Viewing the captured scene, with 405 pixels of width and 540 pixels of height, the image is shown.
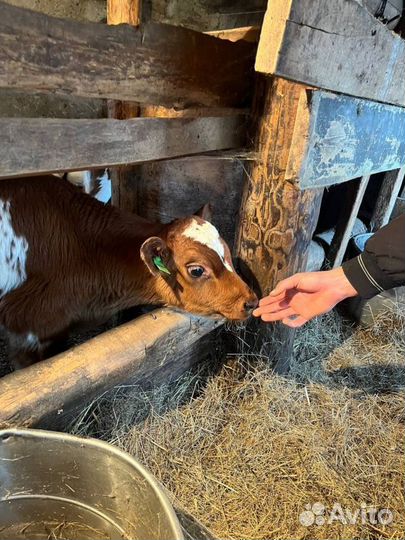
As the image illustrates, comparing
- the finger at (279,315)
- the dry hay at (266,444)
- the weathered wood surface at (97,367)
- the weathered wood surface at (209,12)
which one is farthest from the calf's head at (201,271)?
the weathered wood surface at (209,12)

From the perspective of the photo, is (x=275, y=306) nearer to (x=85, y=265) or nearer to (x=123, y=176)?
(x=85, y=265)

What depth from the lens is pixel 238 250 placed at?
267 cm

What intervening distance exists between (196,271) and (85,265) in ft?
2.36

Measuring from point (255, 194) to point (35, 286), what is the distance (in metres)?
1.41

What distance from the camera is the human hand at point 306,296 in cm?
188

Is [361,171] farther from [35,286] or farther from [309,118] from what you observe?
[35,286]

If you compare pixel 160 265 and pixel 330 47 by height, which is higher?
pixel 330 47

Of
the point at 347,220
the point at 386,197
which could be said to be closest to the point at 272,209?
the point at 347,220

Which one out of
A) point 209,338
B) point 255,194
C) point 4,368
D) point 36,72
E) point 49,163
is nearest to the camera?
point 36,72

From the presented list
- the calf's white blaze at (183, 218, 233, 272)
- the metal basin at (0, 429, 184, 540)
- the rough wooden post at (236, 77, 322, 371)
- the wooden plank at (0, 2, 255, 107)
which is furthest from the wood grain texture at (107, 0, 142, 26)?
the metal basin at (0, 429, 184, 540)

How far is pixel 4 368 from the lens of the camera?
295cm

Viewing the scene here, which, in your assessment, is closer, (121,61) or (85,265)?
(121,61)

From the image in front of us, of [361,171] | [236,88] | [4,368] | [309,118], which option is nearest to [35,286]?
[4,368]

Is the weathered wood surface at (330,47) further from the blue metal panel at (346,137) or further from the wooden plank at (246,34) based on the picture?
the wooden plank at (246,34)
